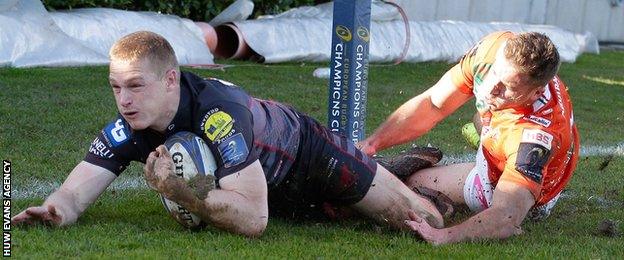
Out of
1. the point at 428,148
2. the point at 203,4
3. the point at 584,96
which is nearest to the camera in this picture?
the point at 428,148

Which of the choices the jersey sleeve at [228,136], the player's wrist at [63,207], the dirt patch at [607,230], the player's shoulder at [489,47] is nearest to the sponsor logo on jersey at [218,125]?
the jersey sleeve at [228,136]

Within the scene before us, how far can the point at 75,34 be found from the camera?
35.5 feet

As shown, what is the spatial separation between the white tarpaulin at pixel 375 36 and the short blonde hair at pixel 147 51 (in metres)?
7.27

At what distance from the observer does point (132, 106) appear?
4.76m

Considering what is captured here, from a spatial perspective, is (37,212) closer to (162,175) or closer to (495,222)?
(162,175)

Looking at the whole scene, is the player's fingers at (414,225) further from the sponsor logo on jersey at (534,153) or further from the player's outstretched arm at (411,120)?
the player's outstretched arm at (411,120)

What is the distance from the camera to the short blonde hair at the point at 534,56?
5.07 m

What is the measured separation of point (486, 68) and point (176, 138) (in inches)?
64.0

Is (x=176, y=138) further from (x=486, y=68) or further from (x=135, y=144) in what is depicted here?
(x=486, y=68)

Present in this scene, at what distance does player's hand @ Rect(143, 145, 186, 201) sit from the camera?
15.1ft

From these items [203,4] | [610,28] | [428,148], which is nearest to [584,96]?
[203,4]

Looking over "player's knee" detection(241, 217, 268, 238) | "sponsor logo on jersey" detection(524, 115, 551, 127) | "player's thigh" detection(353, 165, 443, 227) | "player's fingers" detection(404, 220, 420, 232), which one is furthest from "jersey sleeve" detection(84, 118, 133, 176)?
"sponsor logo on jersey" detection(524, 115, 551, 127)

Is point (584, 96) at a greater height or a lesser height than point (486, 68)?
lesser

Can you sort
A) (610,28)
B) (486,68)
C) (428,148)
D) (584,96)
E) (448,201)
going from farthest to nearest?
(610,28) < (584,96) < (428,148) < (448,201) < (486,68)
